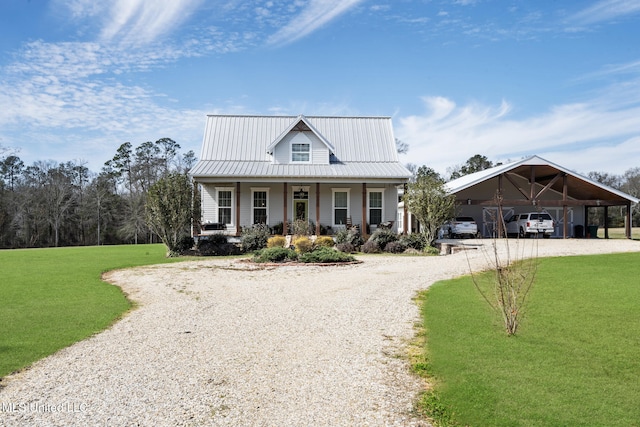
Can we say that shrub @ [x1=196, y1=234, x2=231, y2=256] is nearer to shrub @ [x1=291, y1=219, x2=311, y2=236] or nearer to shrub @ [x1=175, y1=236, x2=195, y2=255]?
shrub @ [x1=175, y1=236, x2=195, y2=255]

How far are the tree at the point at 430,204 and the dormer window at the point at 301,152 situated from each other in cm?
776

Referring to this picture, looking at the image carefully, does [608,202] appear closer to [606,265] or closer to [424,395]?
[606,265]

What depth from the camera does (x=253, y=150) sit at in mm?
29609

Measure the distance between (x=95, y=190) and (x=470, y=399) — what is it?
58600mm

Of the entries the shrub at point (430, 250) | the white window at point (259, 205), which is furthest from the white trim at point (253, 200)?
the shrub at point (430, 250)

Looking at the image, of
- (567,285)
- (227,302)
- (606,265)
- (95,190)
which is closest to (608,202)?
(606,265)

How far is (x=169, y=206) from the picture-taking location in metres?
21.7

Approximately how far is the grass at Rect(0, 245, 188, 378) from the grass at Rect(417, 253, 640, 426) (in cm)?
562

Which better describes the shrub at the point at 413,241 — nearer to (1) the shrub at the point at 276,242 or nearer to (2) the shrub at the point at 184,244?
(1) the shrub at the point at 276,242

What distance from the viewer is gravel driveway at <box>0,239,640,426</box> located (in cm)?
460

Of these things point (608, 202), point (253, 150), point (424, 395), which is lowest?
point (424, 395)

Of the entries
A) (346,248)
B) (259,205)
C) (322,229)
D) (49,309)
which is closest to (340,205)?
(322,229)

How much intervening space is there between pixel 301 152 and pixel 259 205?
13.9 feet

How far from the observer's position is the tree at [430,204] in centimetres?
2269
